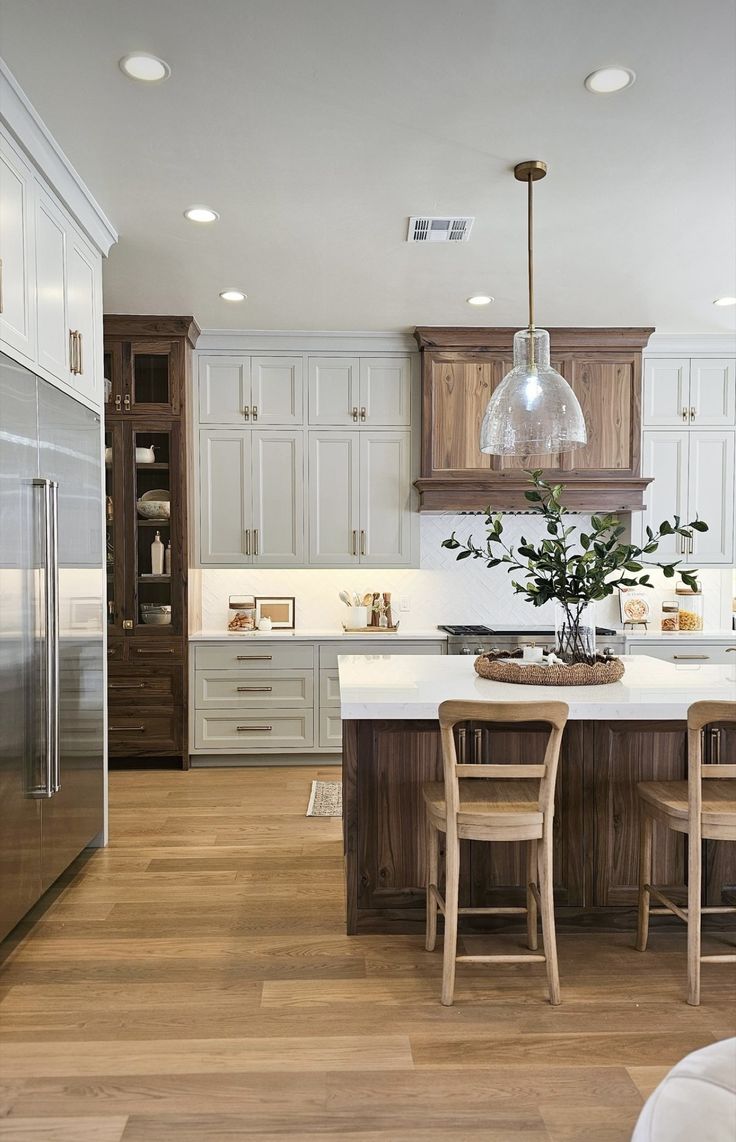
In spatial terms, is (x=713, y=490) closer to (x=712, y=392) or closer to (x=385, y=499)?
(x=712, y=392)

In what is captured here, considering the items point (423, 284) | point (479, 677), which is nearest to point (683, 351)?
point (423, 284)

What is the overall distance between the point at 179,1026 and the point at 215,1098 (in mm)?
360

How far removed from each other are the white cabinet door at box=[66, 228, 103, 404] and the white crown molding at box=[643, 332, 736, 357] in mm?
3663

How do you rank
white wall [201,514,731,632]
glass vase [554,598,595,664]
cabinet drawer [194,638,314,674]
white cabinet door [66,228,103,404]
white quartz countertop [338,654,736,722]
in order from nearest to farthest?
1. white quartz countertop [338,654,736,722]
2. glass vase [554,598,595,664]
3. white cabinet door [66,228,103,404]
4. cabinet drawer [194,638,314,674]
5. white wall [201,514,731,632]

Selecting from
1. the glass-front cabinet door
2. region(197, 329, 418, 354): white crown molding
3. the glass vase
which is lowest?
the glass vase

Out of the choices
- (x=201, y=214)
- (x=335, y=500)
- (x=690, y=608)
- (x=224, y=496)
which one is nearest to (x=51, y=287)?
(x=201, y=214)

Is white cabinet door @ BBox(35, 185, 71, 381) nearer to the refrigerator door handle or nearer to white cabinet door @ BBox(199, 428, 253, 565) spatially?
the refrigerator door handle

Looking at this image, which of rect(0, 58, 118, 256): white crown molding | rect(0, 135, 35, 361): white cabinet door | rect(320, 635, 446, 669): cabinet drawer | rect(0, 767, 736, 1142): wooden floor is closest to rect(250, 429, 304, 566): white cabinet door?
rect(320, 635, 446, 669): cabinet drawer

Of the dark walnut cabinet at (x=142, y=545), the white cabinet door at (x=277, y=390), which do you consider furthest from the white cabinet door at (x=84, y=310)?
the white cabinet door at (x=277, y=390)

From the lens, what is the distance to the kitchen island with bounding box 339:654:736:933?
9.64ft

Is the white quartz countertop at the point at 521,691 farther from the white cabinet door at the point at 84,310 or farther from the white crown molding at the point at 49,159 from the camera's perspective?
the white crown molding at the point at 49,159

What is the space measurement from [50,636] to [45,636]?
0.06 feet

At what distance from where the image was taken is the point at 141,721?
16.9ft

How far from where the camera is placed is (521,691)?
9.65 ft
